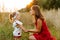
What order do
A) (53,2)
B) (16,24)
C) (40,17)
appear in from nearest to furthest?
(40,17), (16,24), (53,2)

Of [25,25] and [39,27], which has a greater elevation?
[39,27]

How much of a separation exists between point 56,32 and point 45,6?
12.1 m

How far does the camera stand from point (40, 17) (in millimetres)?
6492

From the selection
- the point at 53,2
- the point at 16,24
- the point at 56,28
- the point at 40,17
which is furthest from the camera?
the point at 53,2

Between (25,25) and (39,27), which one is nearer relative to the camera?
(39,27)

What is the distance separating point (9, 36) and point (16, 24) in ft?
4.67

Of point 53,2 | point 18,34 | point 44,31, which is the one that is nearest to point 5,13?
point 18,34

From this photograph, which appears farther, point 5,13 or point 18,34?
point 5,13

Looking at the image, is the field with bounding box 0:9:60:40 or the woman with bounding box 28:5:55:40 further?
the field with bounding box 0:9:60:40

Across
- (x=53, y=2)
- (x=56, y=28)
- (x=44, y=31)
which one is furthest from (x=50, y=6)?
(x=44, y=31)

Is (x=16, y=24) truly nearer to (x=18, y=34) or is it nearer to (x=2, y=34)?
(x=18, y=34)

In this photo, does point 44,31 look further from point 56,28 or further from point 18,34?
point 56,28

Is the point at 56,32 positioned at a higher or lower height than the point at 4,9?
lower

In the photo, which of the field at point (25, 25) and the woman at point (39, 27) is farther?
the field at point (25, 25)
